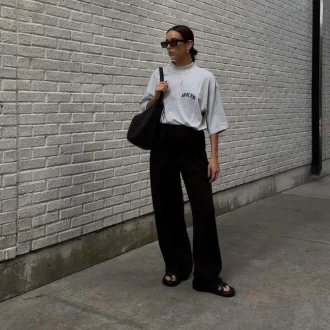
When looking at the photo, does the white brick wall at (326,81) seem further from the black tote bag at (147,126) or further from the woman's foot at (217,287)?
the black tote bag at (147,126)

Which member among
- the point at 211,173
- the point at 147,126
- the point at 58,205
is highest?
the point at 147,126

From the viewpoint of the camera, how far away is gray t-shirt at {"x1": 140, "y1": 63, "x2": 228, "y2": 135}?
341 centimetres

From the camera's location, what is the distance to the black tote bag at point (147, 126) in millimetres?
3383

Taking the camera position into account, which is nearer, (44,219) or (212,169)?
(212,169)

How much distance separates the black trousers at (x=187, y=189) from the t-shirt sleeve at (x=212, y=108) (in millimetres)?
125

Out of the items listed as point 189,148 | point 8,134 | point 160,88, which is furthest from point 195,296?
point 8,134

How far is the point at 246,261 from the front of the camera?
432 centimetres

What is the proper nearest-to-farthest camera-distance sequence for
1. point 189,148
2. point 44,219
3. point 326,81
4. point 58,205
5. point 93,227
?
point 189,148, point 44,219, point 58,205, point 93,227, point 326,81

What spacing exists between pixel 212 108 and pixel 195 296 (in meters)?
1.30

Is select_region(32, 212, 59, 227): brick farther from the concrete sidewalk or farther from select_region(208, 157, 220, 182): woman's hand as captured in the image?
select_region(208, 157, 220, 182): woman's hand

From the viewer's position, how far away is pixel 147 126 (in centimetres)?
339

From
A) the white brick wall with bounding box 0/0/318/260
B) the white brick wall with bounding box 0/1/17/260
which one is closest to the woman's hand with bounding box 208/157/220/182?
the white brick wall with bounding box 0/0/318/260

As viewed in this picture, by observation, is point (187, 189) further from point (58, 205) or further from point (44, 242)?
point (44, 242)

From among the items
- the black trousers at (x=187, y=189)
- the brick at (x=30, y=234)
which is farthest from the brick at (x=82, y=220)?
the black trousers at (x=187, y=189)
